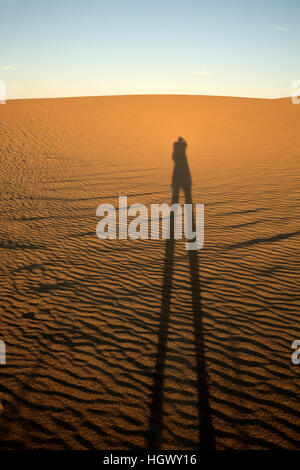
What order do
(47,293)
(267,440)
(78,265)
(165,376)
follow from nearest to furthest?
(267,440)
(165,376)
(47,293)
(78,265)

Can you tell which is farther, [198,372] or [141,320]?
[141,320]

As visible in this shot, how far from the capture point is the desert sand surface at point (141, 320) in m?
2.80

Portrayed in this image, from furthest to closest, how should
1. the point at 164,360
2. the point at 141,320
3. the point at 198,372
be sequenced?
the point at 141,320
the point at 164,360
the point at 198,372

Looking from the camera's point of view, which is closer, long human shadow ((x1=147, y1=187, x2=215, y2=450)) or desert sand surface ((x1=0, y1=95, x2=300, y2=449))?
long human shadow ((x1=147, y1=187, x2=215, y2=450))

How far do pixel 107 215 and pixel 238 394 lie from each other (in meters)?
6.48

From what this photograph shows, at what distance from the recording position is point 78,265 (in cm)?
584

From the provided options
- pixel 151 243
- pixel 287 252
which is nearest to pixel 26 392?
pixel 151 243

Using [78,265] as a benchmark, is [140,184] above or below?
above

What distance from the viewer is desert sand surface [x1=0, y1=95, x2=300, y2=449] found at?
110 inches

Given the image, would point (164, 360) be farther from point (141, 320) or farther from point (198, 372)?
point (141, 320)

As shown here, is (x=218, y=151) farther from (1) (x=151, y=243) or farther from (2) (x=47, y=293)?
(2) (x=47, y=293)

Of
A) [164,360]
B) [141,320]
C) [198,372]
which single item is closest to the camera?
[198,372]

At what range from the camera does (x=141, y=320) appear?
13.8 ft

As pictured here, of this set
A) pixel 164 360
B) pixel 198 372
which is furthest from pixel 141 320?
pixel 198 372
